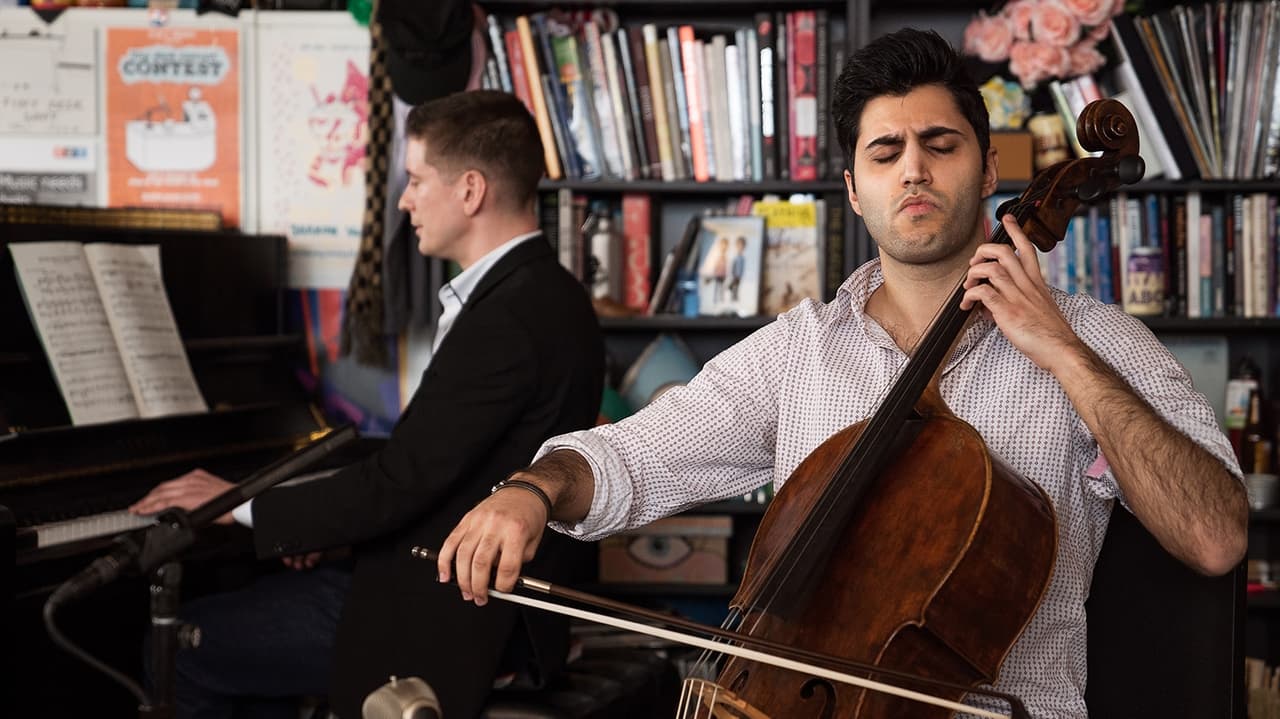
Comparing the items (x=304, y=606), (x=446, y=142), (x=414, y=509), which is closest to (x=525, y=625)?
(x=414, y=509)

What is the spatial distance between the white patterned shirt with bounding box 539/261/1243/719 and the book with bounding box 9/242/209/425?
4.73 feet

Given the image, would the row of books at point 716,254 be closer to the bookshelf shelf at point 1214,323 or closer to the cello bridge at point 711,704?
the bookshelf shelf at point 1214,323

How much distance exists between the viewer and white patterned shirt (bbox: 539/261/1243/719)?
148 cm

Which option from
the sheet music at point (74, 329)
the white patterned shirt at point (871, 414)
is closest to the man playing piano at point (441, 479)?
the sheet music at point (74, 329)

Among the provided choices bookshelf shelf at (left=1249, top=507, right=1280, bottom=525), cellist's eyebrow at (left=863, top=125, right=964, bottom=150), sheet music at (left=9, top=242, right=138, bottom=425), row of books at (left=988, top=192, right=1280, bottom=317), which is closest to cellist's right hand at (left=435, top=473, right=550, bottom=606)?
cellist's eyebrow at (left=863, top=125, right=964, bottom=150)

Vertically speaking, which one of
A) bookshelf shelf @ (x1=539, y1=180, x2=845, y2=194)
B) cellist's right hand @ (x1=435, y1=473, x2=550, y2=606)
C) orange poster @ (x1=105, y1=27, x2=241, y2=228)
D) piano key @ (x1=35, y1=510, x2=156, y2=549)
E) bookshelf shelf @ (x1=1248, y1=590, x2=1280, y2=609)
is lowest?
bookshelf shelf @ (x1=1248, y1=590, x2=1280, y2=609)

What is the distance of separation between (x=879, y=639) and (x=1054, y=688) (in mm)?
322

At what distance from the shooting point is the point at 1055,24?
10.0 ft

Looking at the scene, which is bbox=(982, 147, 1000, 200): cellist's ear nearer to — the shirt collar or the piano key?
the shirt collar

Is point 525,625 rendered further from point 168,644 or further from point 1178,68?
point 1178,68

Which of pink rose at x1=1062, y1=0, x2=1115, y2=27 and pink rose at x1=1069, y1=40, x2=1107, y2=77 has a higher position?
pink rose at x1=1062, y1=0, x2=1115, y2=27

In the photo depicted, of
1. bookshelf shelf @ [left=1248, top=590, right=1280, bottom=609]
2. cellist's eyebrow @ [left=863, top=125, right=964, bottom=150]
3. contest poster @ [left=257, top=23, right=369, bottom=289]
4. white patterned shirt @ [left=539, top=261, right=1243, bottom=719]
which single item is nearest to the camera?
white patterned shirt @ [left=539, top=261, right=1243, bottom=719]

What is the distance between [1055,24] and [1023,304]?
6.29 ft

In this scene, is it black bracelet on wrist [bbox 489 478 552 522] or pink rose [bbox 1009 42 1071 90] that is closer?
black bracelet on wrist [bbox 489 478 552 522]
